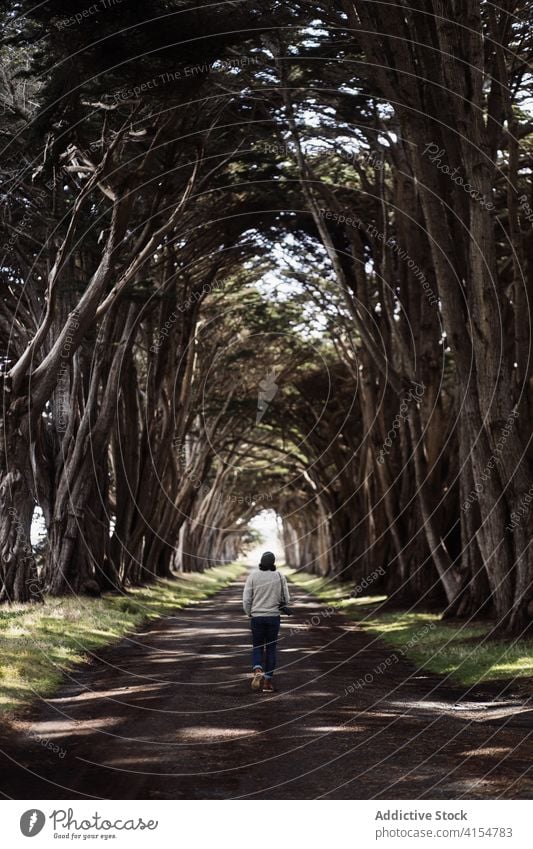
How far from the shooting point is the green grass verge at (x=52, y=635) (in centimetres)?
1087

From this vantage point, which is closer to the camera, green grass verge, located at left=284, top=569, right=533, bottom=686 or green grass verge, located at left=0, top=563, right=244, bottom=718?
green grass verge, located at left=0, top=563, right=244, bottom=718

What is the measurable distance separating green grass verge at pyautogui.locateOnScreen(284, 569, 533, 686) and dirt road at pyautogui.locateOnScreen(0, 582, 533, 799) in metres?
0.48

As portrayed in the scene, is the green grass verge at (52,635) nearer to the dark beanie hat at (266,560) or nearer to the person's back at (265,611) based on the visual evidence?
the person's back at (265,611)

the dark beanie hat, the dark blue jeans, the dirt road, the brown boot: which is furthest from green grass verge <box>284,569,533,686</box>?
the dark beanie hat

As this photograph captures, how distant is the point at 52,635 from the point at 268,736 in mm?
6680

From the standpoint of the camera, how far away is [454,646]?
14852 millimetres

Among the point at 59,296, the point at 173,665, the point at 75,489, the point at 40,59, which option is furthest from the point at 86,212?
the point at 173,665

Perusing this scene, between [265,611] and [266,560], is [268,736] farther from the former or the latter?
[266,560]

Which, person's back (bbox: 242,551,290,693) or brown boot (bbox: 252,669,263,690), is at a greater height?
person's back (bbox: 242,551,290,693)

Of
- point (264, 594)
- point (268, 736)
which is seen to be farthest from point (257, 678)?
point (268, 736)

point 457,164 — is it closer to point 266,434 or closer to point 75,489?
point 75,489

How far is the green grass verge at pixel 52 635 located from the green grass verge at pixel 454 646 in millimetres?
4551

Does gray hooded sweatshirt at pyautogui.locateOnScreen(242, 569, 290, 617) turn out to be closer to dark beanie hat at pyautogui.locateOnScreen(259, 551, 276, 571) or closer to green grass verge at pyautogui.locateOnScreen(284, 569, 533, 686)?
dark beanie hat at pyautogui.locateOnScreen(259, 551, 276, 571)

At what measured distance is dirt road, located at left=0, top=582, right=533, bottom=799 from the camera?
6.68 meters
